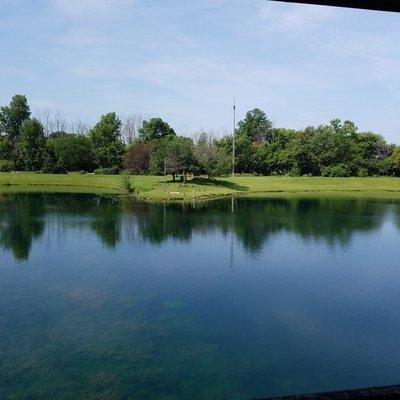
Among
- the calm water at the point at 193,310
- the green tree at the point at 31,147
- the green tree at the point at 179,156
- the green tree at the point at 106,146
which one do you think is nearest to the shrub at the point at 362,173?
the green tree at the point at 179,156

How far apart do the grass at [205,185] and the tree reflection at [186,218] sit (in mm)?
8450

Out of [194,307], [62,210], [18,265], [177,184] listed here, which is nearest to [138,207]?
[62,210]

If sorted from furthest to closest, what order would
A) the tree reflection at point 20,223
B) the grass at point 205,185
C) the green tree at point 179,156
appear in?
the grass at point 205,185 → the green tree at point 179,156 → the tree reflection at point 20,223

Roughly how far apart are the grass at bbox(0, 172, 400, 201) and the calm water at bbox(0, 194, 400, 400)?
25152 millimetres

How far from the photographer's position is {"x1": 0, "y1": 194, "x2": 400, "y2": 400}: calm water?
32.8 feet

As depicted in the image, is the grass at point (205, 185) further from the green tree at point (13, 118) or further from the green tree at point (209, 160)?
the green tree at point (13, 118)

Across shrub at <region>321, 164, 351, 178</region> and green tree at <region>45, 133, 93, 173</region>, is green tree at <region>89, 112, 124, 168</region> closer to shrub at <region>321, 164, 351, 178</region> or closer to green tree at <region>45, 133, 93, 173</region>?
green tree at <region>45, 133, 93, 173</region>

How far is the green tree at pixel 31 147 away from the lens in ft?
224

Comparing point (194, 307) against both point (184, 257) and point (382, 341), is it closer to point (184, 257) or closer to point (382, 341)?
point (382, 341)

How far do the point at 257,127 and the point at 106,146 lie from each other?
35.4 metres

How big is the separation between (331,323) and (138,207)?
27.7 m

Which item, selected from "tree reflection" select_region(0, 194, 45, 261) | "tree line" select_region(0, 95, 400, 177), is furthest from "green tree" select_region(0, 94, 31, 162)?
"tree reflection" select_region(0, 194, 45, 261)

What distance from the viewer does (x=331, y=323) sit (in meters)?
13.4

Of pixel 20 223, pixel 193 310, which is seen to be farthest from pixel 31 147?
pixel 193 310
